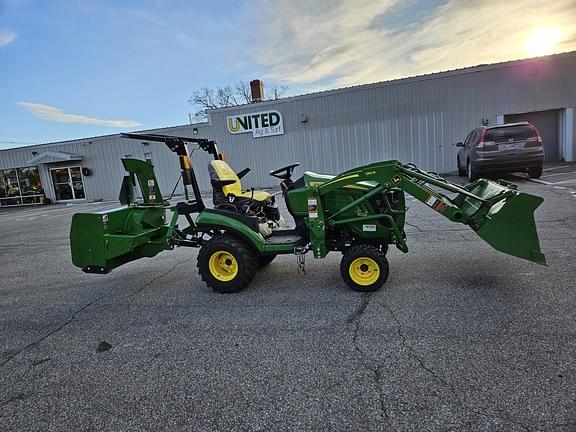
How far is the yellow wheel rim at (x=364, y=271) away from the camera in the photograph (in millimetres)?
3975

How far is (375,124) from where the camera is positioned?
53.9 feet

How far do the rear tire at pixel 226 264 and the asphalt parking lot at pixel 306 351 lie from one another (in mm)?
156

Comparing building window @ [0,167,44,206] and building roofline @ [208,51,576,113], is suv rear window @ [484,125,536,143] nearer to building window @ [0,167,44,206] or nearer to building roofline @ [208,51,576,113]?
building roofline @ [208,51,576,113]

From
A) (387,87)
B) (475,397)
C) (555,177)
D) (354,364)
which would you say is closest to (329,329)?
(354,364)

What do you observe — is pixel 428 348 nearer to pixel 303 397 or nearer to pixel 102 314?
pixel 303 397

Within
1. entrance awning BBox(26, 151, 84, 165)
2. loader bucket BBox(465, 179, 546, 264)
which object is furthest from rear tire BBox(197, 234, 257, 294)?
entrance awning BBox(26, 151, 84, 165)

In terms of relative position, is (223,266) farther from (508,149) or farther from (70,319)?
(508,149)

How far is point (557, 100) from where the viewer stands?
14672 mm

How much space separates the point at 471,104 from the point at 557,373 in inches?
601

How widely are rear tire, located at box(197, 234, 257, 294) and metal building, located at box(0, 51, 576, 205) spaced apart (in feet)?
43.5

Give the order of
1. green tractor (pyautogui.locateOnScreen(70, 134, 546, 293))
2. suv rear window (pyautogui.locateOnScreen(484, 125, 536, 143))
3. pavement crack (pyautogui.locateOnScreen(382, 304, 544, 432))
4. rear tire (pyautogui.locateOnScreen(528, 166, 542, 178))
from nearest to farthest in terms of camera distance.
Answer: pavement crack (pyautogui.locateOnScreen(382, 304, 544, 432))
green tractor (pyautogui.locateOnScreen(70, 134, 546, 293))
suv rear window (pyautogui.locateOnScreen(484, 125, 536, 143))
rear tire (pyautogui.locateOnScreen(528, 166, 542, 178))

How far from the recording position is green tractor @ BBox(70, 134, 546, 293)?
3826 mm

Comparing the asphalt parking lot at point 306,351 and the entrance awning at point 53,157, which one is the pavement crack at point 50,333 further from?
the entrance awning at point 53,157

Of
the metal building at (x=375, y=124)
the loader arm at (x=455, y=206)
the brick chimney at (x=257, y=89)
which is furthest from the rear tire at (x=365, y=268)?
the brick chimney at (x=257, y=89)
